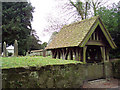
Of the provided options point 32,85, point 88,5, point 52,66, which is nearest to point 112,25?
point 88,5

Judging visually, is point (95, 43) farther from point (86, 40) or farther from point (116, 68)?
point (116, 68)

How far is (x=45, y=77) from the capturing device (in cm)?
463

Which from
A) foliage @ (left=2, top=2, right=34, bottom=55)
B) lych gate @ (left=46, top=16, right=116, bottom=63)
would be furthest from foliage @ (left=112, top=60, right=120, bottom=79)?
foliage @ (left=2, top=2, right=34, bottom=55)

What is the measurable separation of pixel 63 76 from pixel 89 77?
12.1ft

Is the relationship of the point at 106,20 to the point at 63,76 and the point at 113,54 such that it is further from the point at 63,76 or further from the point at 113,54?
the point at 63,76

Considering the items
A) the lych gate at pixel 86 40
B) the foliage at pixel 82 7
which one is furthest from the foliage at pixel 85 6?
the lych gate at pixel 86 40

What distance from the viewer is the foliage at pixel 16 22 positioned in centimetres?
2261

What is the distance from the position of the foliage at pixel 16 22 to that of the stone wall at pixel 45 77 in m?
19.4

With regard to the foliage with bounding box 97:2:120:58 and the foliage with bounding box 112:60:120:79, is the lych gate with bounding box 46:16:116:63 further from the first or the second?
the foliage with bounding box 97:2:120:58

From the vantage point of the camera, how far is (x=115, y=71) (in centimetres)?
944

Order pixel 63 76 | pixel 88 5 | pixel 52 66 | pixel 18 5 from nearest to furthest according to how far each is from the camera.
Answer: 1. pixel 52 66
2. pixel 63 76
3. pixel 88 5
4. pixel 18 5

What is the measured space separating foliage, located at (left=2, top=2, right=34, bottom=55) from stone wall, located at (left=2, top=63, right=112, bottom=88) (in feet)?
63.6

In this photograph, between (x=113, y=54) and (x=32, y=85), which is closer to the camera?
(x=32, y=85)

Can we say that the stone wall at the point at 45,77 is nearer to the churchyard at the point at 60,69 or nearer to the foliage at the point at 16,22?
the churchyard at the point at 60,69
